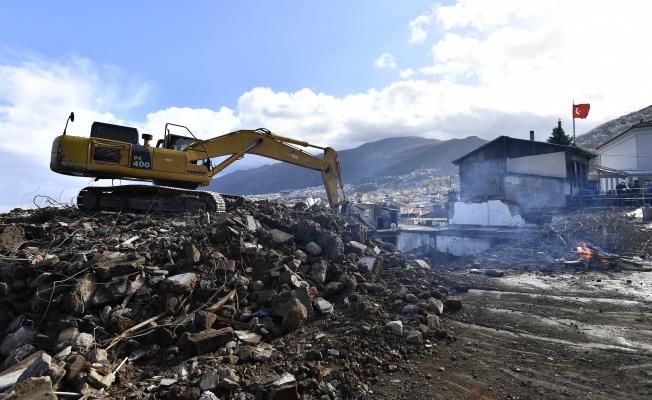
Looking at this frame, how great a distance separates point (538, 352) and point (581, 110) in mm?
31495

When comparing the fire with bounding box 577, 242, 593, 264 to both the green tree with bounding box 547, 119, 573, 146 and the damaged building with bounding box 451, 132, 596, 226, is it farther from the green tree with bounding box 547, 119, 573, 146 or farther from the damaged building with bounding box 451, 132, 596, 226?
the green tree with bounding box 547, 119, 573, 146

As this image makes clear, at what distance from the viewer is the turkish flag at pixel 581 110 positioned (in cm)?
2847

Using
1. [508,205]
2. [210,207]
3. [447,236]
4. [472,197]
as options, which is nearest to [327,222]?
[210,207]

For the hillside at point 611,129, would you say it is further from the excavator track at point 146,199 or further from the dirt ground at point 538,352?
the excavator track at point 146,199

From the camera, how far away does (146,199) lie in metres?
9.23

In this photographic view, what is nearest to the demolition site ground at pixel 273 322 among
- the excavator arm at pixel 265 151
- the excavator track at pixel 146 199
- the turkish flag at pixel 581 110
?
the excavator track at pixel 146 199

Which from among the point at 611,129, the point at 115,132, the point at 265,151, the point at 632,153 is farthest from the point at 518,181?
the point at 611,129

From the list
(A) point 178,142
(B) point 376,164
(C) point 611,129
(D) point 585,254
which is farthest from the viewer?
(B) point 376,164

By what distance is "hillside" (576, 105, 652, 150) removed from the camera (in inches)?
1916

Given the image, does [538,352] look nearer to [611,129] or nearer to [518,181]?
[518,181]

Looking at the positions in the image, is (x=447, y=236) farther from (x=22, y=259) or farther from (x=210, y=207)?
(x=22, y=259)

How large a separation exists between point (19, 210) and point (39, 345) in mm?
7478

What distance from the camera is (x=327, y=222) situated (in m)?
8.58

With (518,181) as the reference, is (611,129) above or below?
above
